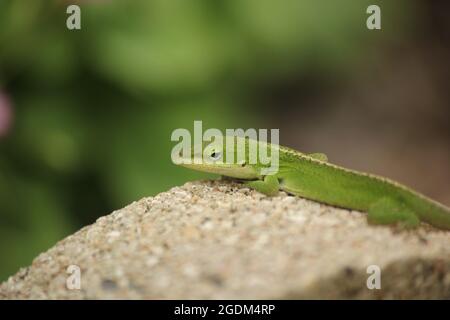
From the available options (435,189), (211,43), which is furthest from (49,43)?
(435,189)

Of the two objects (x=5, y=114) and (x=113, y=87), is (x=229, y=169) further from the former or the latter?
(x=113, y=87)

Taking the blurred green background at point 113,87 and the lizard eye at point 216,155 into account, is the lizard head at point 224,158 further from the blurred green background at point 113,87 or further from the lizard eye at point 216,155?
the blurred green background at point 113,87

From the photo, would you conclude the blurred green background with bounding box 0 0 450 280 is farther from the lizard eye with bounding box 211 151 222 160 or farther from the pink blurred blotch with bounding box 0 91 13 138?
the lizard eye with bounding box 211 151 222 160

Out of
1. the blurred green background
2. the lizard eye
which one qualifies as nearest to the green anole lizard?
the lizard eye

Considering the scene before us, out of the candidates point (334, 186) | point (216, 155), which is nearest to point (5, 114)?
point (216, 155)

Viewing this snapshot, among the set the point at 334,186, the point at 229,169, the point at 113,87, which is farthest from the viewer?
the point at 113,87

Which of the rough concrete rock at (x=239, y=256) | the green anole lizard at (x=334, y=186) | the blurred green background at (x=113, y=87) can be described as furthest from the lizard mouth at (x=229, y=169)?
the blurred green background at (x=113, y=87)
